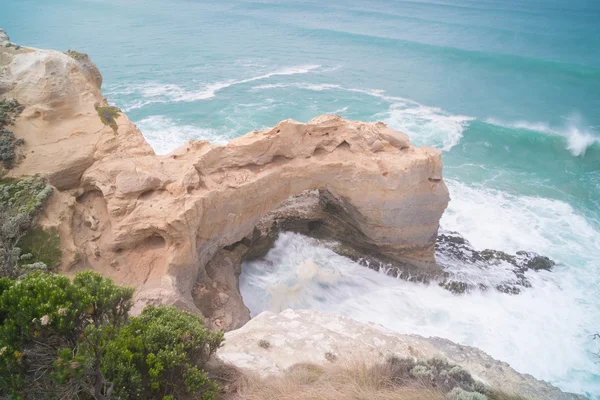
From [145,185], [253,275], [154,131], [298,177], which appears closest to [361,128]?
[298,177]

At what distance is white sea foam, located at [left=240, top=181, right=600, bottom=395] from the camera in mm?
12430

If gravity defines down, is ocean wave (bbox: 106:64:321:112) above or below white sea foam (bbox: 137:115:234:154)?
above

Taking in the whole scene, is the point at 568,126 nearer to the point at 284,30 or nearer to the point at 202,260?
the point at 202,260

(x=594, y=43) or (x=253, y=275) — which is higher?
(x=594, y=43)

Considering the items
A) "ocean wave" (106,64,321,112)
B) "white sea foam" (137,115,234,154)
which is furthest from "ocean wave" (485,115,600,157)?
"ocean wave" (106,64,321,112)

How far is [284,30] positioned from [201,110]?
27745 millimetres

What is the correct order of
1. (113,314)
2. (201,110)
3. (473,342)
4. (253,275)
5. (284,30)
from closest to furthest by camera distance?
(113,314)
(473,342)
(253,275)
(201,110)
(284,30)

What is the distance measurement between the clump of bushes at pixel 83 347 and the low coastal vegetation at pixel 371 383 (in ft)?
3.72

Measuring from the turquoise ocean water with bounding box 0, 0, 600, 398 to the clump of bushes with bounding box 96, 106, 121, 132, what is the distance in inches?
253

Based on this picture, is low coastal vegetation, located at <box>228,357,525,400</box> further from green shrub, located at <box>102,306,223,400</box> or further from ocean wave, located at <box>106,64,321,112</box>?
ocean wave, located at <box>106,64,321,112</box>

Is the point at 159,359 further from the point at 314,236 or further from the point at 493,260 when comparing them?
the point at 493,260

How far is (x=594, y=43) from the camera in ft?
157

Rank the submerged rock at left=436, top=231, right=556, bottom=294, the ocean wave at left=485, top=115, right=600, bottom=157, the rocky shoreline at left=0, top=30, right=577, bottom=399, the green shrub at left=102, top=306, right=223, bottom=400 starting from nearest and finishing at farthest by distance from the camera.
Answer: the green shrub at left=102, top=306, right=223, bottom=400 < the rocky shoreline at left=0, top=30, right=577, bottom=399 < the submerged rock at left=436, top=231, right=556, bottom=294 < the ocean wave at left=485, top=115, right=600, bottom=157

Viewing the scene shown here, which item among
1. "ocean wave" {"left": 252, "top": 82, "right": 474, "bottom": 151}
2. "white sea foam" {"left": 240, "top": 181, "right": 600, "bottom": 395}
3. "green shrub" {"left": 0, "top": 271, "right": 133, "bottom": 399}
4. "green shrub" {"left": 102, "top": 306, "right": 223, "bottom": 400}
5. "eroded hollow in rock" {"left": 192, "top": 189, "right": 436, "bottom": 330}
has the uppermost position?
"green shrub" {"left": 0, "top": 271, "right": 133, "bottom": 399}
